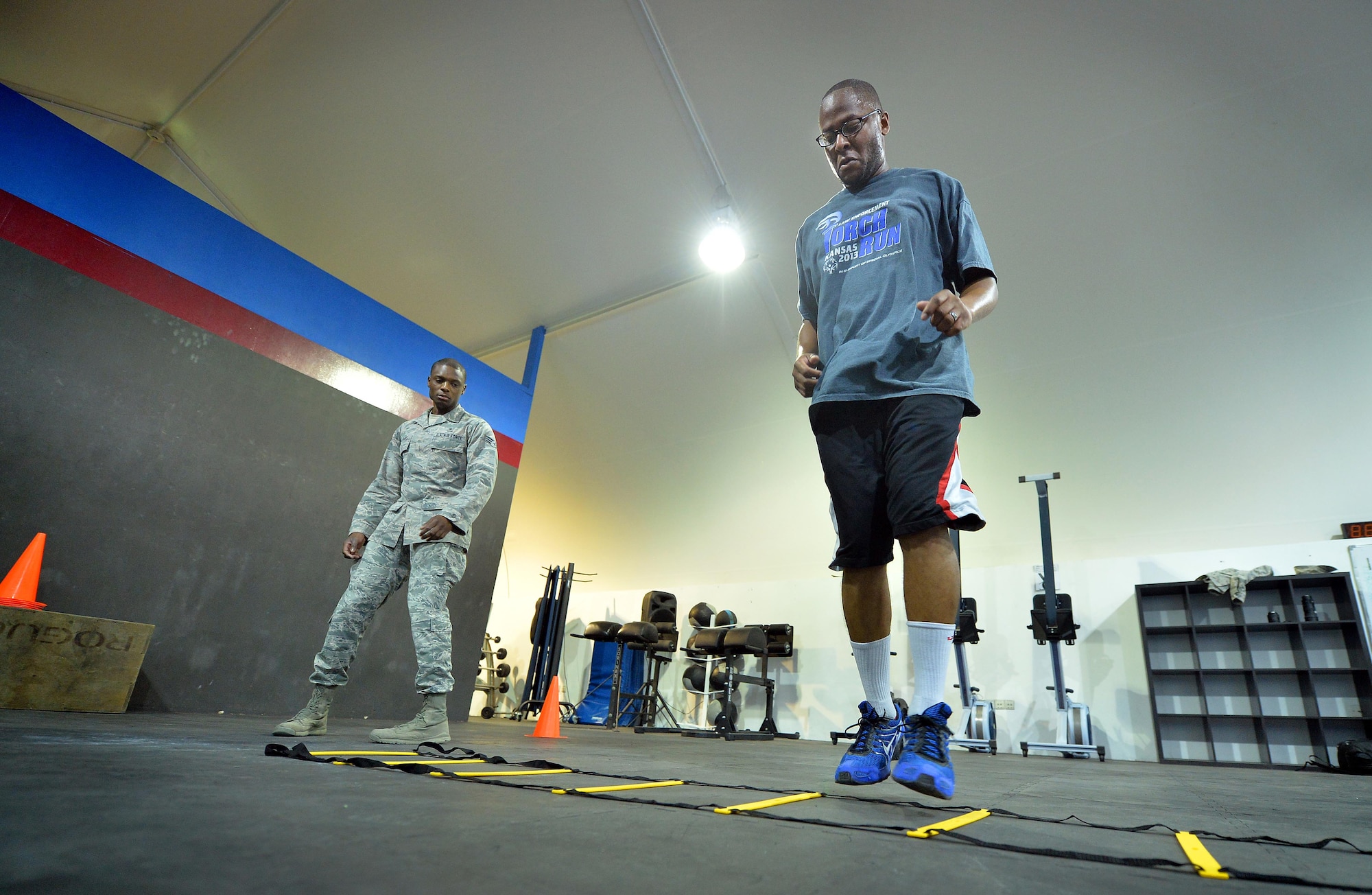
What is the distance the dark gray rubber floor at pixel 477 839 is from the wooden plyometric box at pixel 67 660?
54.6 inches

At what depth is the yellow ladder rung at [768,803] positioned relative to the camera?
0.89 m

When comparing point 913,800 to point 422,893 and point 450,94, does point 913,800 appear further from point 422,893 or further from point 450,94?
point 450,94

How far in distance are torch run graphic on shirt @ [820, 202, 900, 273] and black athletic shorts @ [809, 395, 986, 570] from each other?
395 millimetres

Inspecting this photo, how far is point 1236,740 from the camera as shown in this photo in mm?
4977

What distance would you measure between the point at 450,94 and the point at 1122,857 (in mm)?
4876

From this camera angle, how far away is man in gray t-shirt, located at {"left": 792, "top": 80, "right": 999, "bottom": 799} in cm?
133

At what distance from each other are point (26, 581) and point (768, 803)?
3010 mm

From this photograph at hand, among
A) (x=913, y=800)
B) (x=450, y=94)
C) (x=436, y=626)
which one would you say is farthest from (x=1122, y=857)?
(x=450, y=94)

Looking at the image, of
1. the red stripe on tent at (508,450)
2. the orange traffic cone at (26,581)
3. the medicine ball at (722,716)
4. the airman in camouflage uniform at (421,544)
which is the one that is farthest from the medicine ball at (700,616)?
the orange traffic cone at (26,581)

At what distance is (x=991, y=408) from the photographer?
5215 mm

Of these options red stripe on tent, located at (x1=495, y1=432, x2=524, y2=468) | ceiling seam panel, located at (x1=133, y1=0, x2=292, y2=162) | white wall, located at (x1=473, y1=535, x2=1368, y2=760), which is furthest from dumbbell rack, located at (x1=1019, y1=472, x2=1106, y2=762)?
ceiling seam panel, located at (x1=133, y1=0, x2=292, y2=162)

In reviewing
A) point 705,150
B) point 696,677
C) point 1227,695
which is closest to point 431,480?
point 705,150

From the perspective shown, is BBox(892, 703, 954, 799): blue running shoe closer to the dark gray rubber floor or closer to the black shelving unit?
the dark gray rubber floor


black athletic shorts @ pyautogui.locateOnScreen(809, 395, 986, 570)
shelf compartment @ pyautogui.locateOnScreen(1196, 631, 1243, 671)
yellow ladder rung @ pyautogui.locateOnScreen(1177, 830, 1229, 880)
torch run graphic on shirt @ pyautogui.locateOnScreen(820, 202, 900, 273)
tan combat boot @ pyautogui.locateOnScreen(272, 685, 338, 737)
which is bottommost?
tan combat boot @ pyautogui.locateOnScreen(272, 685, 338, 737)
